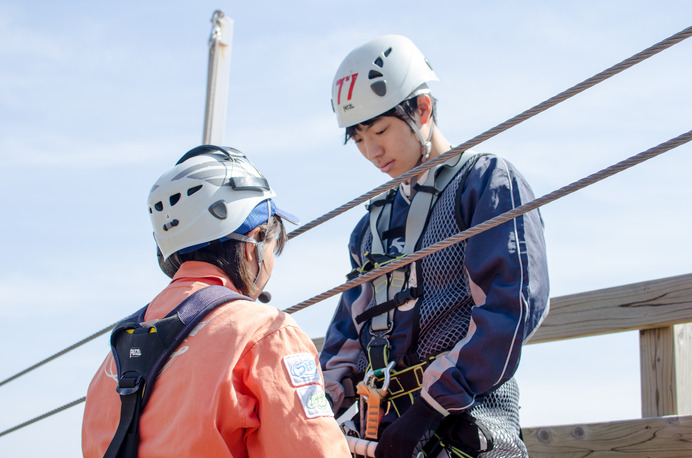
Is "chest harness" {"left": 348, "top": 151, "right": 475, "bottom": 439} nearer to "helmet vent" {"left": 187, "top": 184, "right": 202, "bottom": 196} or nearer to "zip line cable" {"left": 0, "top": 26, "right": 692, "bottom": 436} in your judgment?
"zip line cable" {"left": 0, "top": 26, "right": 692, "bottom": 436}

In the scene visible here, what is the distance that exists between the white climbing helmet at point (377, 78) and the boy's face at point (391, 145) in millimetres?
57

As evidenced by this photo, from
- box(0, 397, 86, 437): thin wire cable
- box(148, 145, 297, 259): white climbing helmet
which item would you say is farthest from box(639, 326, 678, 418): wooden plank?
box(0, 397, 86, 437): thin wire cable

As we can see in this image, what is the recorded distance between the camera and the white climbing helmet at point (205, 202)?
2615 mm

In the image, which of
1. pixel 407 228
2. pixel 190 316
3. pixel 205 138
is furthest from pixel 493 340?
pixel 205 138

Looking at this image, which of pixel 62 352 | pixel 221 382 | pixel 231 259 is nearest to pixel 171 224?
pixel 231 259

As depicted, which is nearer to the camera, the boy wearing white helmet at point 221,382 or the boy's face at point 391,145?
the boy wearing white helmet at point 221,382

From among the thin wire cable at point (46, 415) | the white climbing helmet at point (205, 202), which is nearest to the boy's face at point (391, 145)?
the white climbing helmet at point (205, 202)

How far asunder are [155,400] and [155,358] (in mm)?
117

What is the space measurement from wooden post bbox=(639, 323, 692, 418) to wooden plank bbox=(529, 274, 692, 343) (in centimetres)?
7

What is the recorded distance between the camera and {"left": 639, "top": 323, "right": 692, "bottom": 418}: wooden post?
338 cm

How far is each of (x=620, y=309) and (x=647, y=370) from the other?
287mm

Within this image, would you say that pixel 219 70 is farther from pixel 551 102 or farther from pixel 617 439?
pixel 617 439

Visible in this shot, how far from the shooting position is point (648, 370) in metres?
3.51

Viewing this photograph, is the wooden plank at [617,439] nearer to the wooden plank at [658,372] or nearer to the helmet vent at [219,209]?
the wooden plank at [658,372]
